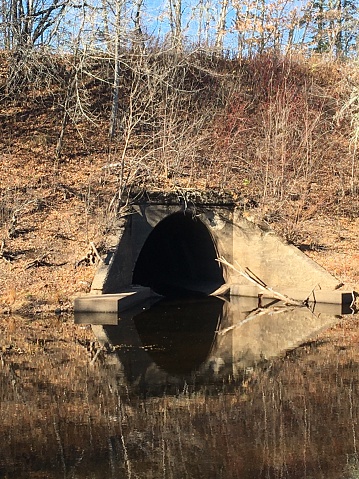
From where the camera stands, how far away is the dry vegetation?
19.7 metres

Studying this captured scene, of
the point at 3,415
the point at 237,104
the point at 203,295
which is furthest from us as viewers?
the point at 237,104

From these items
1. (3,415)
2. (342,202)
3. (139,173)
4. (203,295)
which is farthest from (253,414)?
(342,202)

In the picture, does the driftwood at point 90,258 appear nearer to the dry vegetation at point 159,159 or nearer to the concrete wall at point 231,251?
the dry vegetation at point 159,159

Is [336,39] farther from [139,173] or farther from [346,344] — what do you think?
[346,344]

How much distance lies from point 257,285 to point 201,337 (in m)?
6.72

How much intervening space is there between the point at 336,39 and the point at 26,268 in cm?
3266

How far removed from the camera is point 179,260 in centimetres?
2616

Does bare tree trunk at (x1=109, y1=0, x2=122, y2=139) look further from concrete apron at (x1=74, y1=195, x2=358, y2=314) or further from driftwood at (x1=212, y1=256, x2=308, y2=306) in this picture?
driftwood at (x1=212, y1=256, x2=308, y2=306)

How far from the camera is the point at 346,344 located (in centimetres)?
1322

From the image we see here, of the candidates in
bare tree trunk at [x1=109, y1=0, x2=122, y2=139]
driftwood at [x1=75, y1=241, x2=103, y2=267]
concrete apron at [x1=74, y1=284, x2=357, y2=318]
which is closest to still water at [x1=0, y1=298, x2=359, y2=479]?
concrete apron at [x1=74, y1=284, x2=357, y2=318]

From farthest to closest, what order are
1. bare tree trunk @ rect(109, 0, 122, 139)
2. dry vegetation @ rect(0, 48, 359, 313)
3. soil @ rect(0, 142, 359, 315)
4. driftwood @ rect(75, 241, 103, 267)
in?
bare tree trunk @ rect(109, 0, 122, 139)
dry vegetation @ rect(0, 48, 359, 313)
driftwood @ rect(75, 241, 103, 267)
soil @ rect(0, 142, 359, 315)

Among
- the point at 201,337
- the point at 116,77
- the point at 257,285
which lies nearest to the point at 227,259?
the point at 257,285

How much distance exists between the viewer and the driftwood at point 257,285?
19.5 m

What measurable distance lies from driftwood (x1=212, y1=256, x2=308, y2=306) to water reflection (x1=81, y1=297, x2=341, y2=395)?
0.32m
